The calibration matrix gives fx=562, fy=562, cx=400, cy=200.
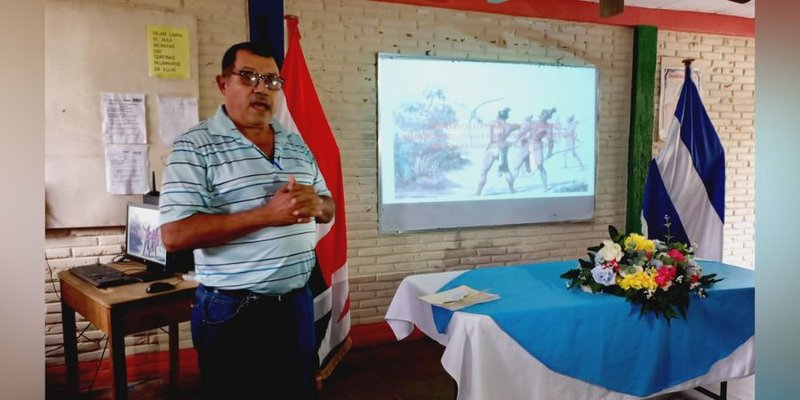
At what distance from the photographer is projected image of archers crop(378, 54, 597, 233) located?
421 cm

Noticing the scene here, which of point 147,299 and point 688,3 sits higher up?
point 688,3

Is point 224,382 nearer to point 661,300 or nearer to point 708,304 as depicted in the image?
point 661,300

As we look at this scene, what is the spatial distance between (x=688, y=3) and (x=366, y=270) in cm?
356

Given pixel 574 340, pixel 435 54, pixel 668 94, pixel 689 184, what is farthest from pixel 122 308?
pixel 668 94

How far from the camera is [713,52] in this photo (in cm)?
523

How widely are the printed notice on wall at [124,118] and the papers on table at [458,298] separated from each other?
2.11 m

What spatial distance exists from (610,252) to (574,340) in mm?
509

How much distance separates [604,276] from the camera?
2.67 meters

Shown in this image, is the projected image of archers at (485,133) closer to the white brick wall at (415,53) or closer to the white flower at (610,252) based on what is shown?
the white brick wall at (415,53)

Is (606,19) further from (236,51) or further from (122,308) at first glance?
(122,308)

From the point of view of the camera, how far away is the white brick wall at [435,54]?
3.68 m

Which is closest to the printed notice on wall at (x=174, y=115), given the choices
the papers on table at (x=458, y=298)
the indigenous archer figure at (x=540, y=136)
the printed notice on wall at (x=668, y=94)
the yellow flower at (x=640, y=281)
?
the papers on table at (x=458, y=298)

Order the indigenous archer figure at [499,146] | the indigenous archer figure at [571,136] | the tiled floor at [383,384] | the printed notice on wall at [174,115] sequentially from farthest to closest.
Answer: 1. the indigenous archer figure at [571,136]
2. the indigenous archer figure at [499,146]
3. the printed notice on wall at [174,115]
4. the tiled floor at [383,384]
